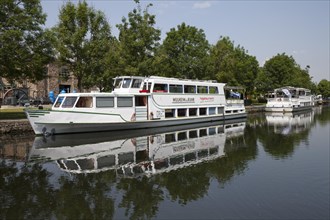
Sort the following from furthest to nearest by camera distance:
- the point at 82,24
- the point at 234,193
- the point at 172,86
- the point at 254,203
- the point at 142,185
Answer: the point at 82,24, the point at 172,86, the point at 142,185, the point at 234,193, the point at 254,203

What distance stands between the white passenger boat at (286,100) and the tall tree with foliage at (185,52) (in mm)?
14990

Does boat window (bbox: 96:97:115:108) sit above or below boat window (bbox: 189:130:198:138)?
above

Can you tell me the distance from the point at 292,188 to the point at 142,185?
215 inches

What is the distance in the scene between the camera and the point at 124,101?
86.0 feet

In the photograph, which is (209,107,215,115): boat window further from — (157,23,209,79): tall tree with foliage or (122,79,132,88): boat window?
(122,79,132,88): boat window

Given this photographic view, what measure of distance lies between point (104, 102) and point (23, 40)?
9.28m

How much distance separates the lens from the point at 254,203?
10117 millimetres

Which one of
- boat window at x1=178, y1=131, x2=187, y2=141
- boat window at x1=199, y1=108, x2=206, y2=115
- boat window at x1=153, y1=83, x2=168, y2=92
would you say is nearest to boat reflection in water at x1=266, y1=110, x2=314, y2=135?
boat window at x1=199, y1=108, x2=206, y2=115

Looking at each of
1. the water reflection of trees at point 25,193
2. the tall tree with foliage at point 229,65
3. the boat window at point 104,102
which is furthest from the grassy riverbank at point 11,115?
the tall tree with foliage at point 229,65

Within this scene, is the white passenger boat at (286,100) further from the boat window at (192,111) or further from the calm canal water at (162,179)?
the calm canal water at (162,179)

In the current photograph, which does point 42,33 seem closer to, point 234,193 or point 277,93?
point 234,193

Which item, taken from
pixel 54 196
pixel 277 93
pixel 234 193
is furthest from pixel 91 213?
pixel 277 93

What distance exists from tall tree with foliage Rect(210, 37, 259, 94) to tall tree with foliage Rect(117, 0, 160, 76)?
14.3m

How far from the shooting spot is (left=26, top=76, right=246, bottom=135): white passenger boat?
23.4 m
